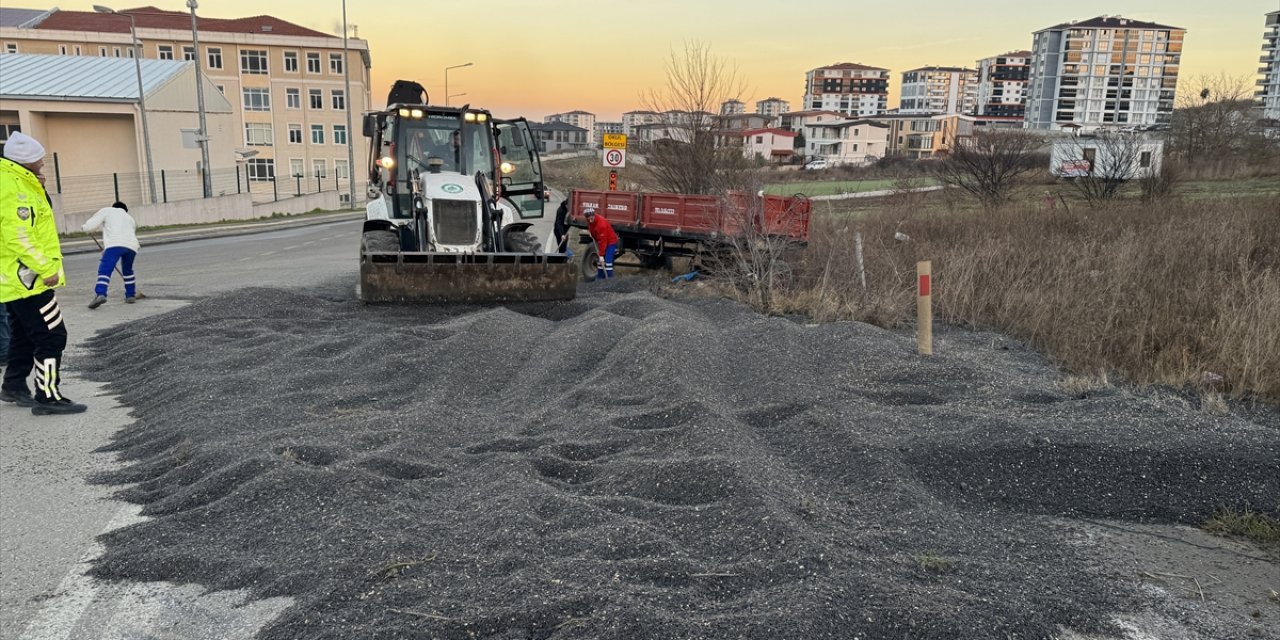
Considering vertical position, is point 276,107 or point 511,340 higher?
point 276,107

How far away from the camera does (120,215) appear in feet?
37.9

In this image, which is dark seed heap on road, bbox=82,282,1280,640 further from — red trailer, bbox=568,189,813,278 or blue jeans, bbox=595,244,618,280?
blue jeans, bbox=595,244,618,280

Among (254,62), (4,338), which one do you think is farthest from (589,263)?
(254,62)

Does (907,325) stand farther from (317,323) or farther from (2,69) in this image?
(2,69)

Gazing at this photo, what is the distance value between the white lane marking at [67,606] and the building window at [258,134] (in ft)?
202

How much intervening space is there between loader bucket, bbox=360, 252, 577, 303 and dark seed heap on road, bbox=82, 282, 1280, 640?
1.65 meters

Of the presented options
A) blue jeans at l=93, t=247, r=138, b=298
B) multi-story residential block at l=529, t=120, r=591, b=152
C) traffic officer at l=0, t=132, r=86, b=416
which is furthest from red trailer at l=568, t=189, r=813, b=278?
multi-story residential block at l=529, t=120, r=591, b=152

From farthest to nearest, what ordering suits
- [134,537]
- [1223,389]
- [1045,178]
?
1. [1045,178]
2. [1223,389]
3. [134,537]

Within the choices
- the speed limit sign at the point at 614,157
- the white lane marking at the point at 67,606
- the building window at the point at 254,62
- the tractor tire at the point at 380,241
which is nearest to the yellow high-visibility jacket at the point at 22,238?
the white lane marking at the point at 67,606

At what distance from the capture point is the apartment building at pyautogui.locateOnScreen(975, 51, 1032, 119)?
18025 cm

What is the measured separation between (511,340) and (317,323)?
8.72ft

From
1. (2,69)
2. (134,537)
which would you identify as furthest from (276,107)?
(134,537)

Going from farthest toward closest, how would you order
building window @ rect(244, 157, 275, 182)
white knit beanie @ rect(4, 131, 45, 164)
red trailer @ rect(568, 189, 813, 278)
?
1. building window @ rect(244, 157, 275, 182)
2. red trailer @ rect(568, 189, 813, 278)
3. white knit beanie @ rect(4, 131, 45, 164)

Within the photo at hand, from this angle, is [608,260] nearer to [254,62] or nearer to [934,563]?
[934,563]
